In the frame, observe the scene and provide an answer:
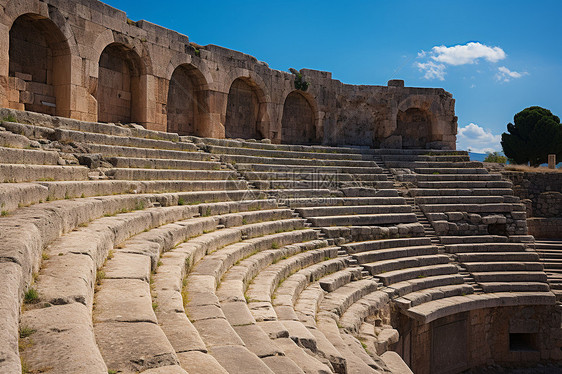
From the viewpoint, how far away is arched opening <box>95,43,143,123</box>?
12.4 m

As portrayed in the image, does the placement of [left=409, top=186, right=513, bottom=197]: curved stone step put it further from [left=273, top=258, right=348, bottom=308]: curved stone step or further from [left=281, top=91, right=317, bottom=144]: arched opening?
[left=281, top=91, right=317, bottom=144]: arched opening

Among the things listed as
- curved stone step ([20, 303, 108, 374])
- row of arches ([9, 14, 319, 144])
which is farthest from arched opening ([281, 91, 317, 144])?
curved stone step ([20, 303, 108, 374])

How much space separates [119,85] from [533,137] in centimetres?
3351

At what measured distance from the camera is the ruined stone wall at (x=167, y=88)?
10.6m

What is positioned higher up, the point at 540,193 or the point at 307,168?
the point at 307,168

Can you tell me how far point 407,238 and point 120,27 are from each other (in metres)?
9.74

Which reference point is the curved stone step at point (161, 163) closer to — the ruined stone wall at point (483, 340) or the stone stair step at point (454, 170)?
the ruined stone wall at point (483, 340)

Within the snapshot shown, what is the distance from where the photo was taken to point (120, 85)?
42.5ft

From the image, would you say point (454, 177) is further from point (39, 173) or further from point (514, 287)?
point (39, 173)

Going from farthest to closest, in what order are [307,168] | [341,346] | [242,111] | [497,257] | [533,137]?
[533,137], [242,111], [307,168], [497,257], [341,346]

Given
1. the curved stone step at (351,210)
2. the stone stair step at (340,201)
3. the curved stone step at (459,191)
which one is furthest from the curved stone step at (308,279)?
the curved stone step at (459,191)

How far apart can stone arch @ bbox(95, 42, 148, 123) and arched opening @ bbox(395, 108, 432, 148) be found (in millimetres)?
12139

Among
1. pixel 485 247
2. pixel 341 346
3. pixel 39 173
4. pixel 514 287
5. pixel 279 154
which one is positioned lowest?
pixel 514 287

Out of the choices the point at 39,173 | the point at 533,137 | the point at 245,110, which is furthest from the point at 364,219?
the point at 533,137
